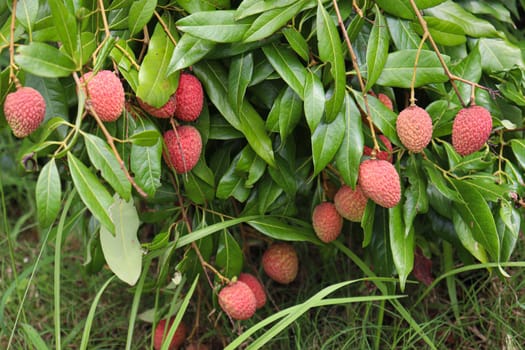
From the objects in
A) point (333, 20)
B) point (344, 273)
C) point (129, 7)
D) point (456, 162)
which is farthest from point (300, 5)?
point (344, 273)

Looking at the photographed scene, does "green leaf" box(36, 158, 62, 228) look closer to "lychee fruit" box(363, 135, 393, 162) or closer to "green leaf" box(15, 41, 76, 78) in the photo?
"green leaf" box(15, 41, 76, 78)

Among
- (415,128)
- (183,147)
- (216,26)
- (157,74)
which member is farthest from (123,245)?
(415,128)

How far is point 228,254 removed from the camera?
4.42 ft

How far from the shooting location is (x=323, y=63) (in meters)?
1.13

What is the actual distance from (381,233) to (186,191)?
441 mm

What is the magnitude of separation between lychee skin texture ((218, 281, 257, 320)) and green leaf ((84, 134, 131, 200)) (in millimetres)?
422

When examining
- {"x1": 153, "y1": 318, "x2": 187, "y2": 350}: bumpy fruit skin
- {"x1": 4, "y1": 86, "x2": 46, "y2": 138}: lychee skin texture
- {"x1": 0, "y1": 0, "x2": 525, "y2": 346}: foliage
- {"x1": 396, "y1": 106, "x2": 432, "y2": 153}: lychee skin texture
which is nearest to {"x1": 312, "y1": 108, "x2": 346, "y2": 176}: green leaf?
{"x1": 0, "y1": 0, "x2": 525, "y2": 346}: foliage

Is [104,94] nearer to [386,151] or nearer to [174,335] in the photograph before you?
[386,151]

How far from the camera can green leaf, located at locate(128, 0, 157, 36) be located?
1022 mm

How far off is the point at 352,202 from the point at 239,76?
1.12 feet

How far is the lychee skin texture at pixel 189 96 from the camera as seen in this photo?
42.7 inches

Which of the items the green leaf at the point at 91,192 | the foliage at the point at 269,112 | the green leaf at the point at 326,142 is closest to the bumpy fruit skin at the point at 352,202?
the foliage at the point at 269,112

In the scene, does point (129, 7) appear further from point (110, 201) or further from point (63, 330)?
point (63, 330)

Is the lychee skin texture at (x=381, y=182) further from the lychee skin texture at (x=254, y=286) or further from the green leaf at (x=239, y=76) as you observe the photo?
the lychee skin texture at (x=254, y=286)
